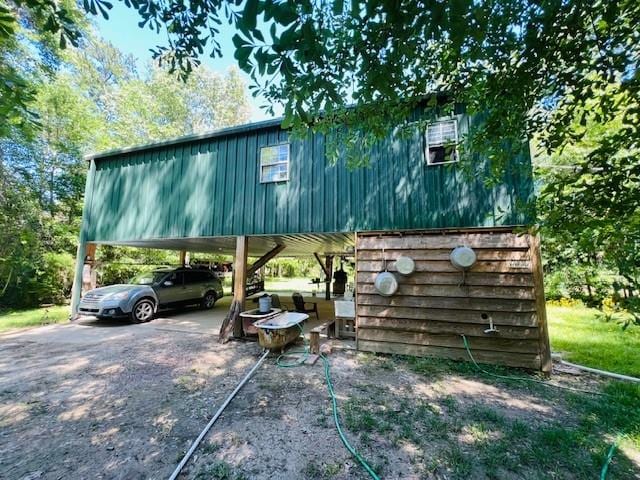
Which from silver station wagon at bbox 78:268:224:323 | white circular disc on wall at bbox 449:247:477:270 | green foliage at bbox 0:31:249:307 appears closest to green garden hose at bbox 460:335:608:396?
white circular disc on wall at bbox 449:247:477:270

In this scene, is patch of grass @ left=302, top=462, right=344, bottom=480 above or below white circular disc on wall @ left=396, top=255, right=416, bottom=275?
below

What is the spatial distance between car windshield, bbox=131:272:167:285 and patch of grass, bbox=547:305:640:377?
10.6m

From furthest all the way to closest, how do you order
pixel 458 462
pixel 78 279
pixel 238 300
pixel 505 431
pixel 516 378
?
pixel 78 279
pixel 238 300
pixel 516 378
pixel 505 431
pixel 458 462

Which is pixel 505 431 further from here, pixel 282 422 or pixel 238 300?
pixel 238 300

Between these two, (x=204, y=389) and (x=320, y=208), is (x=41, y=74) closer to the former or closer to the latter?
(x=320, y=208)

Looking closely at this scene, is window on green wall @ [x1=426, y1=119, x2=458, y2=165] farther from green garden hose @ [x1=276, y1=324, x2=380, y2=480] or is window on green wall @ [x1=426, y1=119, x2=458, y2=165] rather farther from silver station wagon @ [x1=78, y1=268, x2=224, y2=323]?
silver station wagon @ [x1=78, y1=268, x2=224, y2=323]

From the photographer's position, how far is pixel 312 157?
6496 mm

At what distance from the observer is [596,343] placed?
599 cm

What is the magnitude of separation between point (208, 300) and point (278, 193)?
6639mm

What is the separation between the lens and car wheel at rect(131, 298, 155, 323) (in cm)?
796

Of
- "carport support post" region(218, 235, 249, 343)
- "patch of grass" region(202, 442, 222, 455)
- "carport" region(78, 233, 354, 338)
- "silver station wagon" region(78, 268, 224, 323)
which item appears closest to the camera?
"patch of grass" region(202, 442, 222, 455)

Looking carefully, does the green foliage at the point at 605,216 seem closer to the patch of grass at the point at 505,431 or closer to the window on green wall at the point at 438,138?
the patch of grass at the point at 505,431

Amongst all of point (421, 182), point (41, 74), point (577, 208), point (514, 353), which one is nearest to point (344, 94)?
point (577, 208)

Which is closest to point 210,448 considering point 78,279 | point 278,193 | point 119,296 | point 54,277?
point 278,193
